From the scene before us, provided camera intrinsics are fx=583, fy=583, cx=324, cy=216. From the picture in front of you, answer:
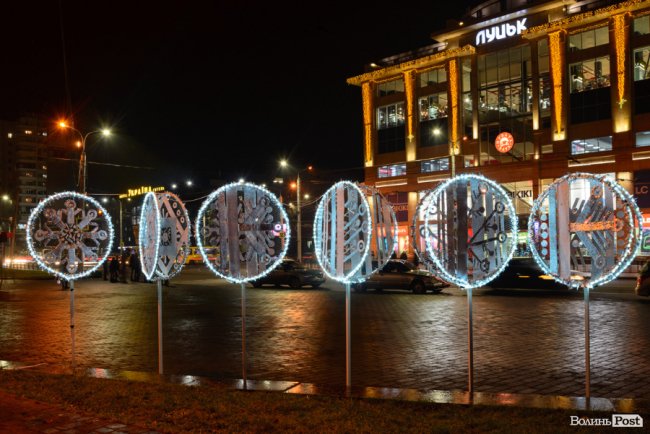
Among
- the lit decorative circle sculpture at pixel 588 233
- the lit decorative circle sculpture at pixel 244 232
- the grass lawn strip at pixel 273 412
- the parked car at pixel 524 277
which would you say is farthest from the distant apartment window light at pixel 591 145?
the grass lawn strip at pixel 273 412

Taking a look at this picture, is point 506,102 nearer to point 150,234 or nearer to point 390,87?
point 390,87

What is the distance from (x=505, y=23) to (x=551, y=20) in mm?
3727

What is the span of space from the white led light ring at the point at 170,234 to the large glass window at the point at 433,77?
140 ft

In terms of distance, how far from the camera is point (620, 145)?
3825 centimetres

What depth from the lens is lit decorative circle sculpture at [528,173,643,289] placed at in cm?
715

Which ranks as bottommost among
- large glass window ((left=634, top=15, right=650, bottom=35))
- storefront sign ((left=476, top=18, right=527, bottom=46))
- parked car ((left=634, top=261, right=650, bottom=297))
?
parked car ((left=634, top=261, right=650, bottom=297))

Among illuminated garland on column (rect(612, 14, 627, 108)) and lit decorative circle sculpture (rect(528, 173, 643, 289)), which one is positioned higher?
illuminated garland on column (rect(612, 14, 627, 108))

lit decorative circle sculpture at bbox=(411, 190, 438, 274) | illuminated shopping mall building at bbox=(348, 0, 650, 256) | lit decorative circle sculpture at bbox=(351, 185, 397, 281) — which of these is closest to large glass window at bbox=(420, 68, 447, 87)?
illuminated shopping mall building at bbox=(348, 0, 650, 256)

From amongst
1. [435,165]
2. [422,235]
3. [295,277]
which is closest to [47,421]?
[422,235]

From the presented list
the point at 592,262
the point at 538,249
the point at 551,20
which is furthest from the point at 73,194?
the point at 551,20

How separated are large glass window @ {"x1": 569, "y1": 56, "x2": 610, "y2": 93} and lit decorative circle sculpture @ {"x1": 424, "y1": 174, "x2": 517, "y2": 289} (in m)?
36.9

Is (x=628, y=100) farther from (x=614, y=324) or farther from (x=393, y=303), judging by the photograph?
(x=614, y=324)

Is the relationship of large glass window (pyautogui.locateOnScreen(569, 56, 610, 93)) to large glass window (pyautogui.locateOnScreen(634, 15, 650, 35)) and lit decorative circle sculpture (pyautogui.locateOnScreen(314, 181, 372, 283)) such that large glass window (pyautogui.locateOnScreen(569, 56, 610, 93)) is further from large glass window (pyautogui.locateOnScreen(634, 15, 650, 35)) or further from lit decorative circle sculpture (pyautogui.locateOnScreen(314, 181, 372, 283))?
lit decorative circle sculpture (pyautogui.locateOnScreen(314, 181, 372, 283))

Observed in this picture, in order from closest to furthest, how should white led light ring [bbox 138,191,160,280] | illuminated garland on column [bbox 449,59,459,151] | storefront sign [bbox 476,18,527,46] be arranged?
white led light ring [bbox 138,191,160,280]
storefront sign [bbox 476,18,527,46]
illuminated garland on column [bbox 449,59,459,151]
